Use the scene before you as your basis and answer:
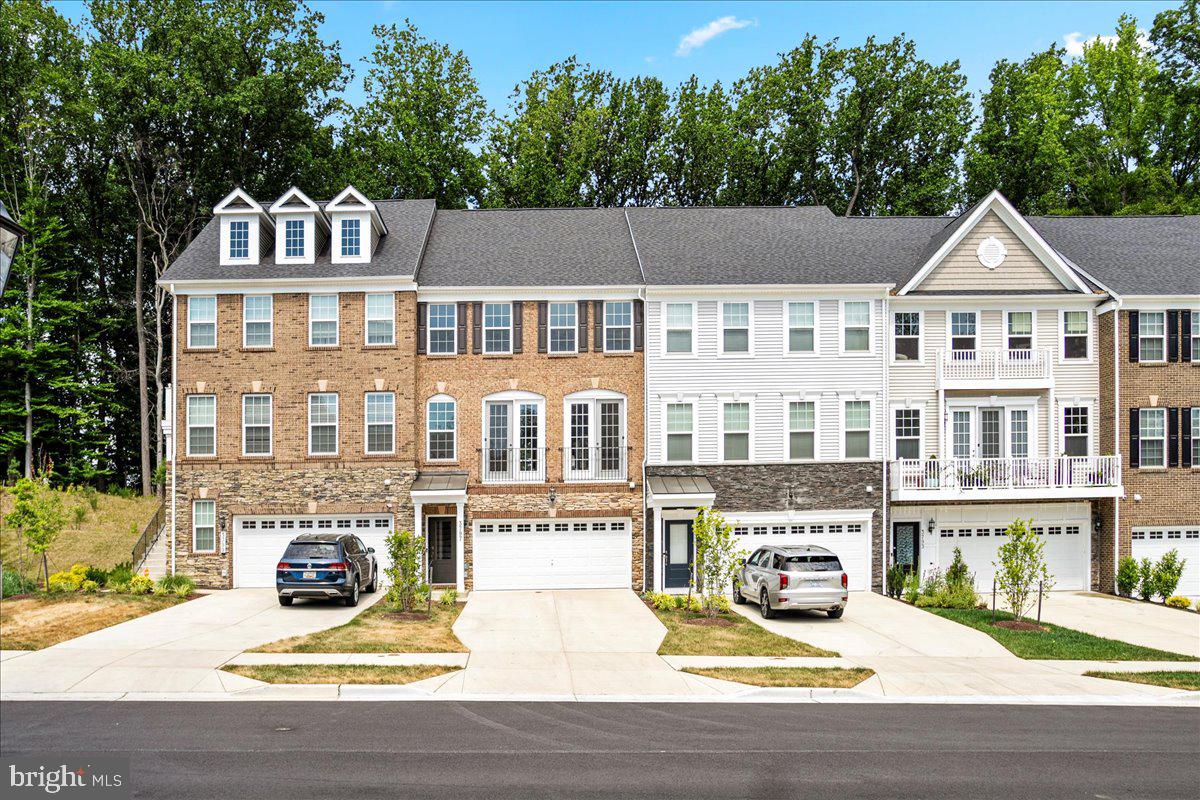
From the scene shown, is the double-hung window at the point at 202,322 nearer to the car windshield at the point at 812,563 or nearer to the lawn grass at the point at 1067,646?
the car windshield at the point at 812,563

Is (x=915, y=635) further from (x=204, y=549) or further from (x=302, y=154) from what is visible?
(x=302, y=154)

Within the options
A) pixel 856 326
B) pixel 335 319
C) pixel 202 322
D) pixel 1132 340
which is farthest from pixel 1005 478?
pixel 202 322

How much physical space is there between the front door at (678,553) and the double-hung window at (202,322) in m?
15.0

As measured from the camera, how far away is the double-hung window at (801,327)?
2636cm

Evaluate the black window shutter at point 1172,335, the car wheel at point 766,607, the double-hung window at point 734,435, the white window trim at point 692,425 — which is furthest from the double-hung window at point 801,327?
the black window shutter at point 1172,335

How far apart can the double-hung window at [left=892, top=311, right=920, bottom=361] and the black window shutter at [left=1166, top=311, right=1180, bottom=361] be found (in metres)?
7.78

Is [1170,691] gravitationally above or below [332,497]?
below

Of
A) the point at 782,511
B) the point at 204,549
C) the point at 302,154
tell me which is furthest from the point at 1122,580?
the point at 302,154

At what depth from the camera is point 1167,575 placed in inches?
984

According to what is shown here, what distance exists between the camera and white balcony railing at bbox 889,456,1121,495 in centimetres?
2559

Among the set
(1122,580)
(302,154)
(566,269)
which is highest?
(302,154)

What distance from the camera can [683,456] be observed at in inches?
1027

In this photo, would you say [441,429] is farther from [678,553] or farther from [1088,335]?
[1088,335]

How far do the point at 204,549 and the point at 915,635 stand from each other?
19.9m
